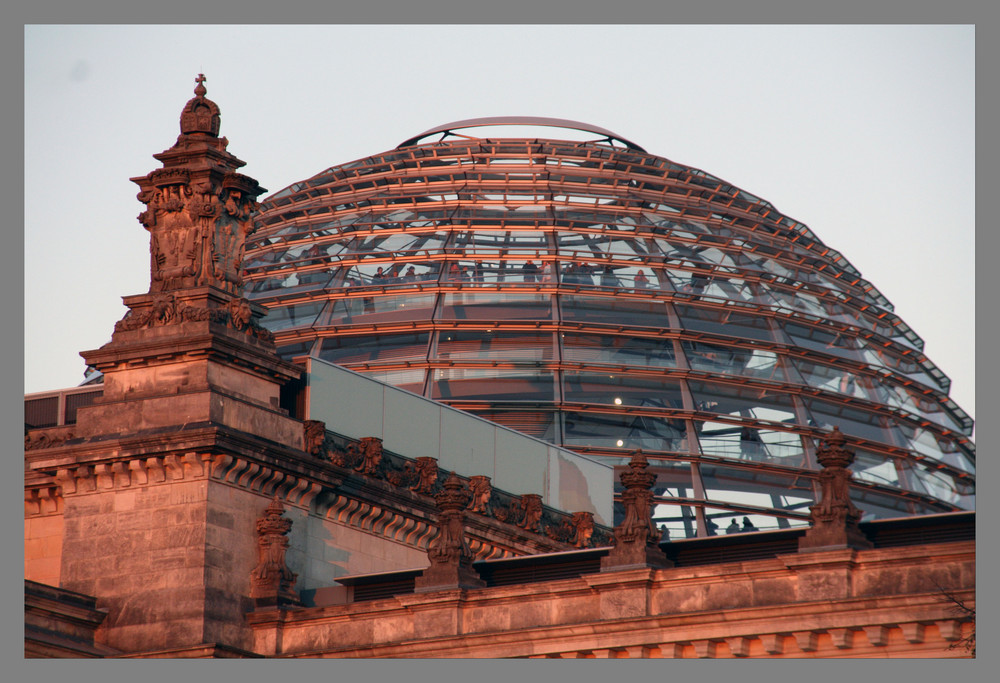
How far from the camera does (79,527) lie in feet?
136

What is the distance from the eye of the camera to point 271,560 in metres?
41.3

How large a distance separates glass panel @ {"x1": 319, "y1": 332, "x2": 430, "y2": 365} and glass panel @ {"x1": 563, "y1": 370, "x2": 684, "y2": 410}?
4578mm

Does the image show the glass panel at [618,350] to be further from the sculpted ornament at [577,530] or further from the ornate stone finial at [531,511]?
the ornate stone finial at [531,511]

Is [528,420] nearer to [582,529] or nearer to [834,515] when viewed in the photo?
[582,529]

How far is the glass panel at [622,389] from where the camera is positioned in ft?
215

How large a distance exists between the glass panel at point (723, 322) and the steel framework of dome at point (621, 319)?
8 centimetres

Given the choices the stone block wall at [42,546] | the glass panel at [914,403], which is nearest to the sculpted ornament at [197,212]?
the stone block wall at [42,546]

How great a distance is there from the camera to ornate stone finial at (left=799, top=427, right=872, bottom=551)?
36938mm

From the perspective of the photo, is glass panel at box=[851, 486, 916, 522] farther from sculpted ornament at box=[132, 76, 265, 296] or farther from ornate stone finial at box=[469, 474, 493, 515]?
sculpted ornament at box=[132, 76, 265, 296]

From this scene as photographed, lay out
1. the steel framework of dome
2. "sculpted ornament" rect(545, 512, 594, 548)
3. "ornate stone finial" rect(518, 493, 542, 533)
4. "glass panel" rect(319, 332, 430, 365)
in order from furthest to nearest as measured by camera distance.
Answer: "glass panel" rect(319, 332, 430, 365) → the steel framework of dome → "sculpted ornament" rect(545, 512, 594, 548) → "ornate stone finial" rect(518, 493, 542, 533)

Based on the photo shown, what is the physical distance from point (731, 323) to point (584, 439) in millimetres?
7989

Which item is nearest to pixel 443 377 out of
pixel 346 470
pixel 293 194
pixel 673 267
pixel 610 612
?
pixel 673 267

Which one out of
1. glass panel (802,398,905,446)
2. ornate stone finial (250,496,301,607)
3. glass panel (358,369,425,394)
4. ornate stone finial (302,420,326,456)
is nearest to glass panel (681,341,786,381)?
→ glass panel (802,398,905,446)

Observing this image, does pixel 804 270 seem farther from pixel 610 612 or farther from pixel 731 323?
pixel 610 612
